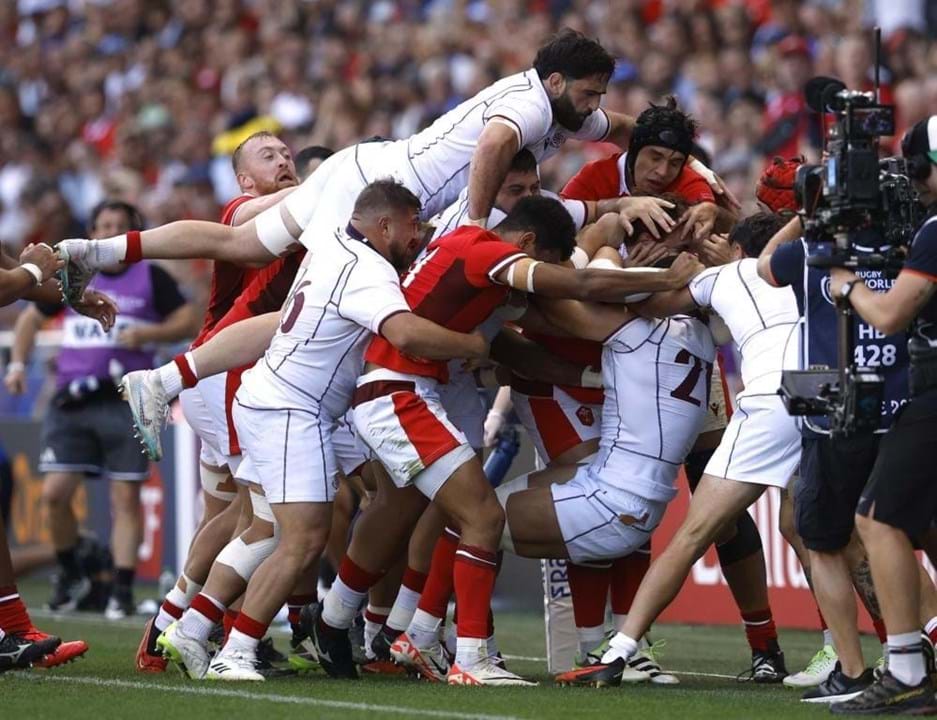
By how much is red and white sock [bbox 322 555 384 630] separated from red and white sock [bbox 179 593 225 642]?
1.57ft

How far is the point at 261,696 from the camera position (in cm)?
725

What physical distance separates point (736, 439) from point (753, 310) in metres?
0.59

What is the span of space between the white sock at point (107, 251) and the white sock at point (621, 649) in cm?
296

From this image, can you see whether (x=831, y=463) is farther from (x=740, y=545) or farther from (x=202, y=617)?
(x=202, y=617)

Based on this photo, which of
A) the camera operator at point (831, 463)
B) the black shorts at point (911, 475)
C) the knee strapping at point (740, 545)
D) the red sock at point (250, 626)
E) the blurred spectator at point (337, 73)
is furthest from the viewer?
the blurred spectator at point (337, 73)

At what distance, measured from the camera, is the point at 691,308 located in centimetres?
798

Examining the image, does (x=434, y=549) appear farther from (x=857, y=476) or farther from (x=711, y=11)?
(x=711, y=11)

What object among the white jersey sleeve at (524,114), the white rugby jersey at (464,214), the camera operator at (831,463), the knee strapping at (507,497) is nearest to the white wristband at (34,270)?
the white rugby jersey at (464,214)

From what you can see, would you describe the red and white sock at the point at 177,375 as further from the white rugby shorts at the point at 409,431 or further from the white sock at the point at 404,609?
the white sock at the point at 404,609

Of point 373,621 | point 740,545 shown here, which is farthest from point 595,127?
point 373,621

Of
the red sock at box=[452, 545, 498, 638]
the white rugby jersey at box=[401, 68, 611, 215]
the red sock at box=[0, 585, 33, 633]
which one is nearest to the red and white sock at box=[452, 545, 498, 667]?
the red sock at box=[452, 545, 498, 638]

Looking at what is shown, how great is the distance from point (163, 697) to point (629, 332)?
2.54 m

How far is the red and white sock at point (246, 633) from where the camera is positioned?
7742 millimetres

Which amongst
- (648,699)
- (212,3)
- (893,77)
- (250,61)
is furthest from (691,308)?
(212,3)
